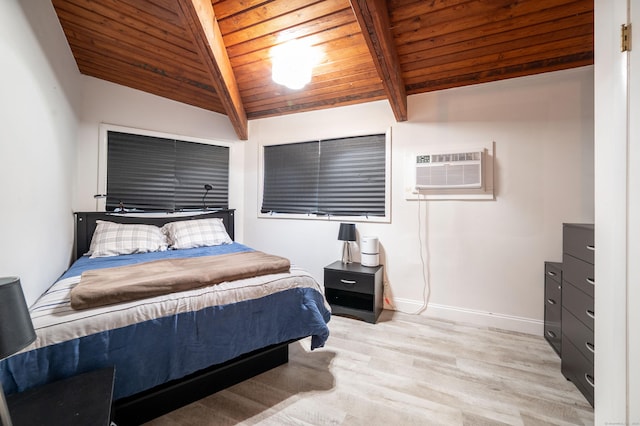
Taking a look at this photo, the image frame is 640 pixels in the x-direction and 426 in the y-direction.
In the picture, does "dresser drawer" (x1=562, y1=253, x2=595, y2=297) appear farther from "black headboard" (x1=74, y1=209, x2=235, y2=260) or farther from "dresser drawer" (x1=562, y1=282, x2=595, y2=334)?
"black headboard" (x1=74, y1=209, x2=235, y2=260)

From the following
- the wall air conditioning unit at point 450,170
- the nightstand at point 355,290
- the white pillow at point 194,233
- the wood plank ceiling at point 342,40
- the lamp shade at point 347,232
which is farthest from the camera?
the lamp shade at point 347,232

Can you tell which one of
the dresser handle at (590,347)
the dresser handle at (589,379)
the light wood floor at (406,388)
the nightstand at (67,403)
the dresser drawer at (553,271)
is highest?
the dresser drawer at (553,271)

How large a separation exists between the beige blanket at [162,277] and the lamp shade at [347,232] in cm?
118

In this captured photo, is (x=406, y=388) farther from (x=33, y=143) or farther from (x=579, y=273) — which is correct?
(x=33, y=143)

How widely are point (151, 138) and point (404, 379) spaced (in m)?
3.62

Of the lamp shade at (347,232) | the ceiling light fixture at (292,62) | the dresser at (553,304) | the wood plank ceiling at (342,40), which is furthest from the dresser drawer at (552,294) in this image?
the ceiling light fixture at (292,62)

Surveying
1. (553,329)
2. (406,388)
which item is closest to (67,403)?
(406,388)

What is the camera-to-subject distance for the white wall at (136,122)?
2801 mm

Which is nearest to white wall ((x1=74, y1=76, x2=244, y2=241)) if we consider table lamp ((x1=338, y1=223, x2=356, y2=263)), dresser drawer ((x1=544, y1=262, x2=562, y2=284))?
table lamp ((x1=338, y1=223, x2=356, y2=263))

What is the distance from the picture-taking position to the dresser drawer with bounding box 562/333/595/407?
1.58 m

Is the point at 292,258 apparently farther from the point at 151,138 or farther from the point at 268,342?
the point at 151,138

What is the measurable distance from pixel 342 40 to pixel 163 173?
8.47 ft

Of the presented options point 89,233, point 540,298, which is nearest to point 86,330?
point 89,233

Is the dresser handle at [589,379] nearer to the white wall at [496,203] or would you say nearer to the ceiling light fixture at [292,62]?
the white wall at [496,203]
